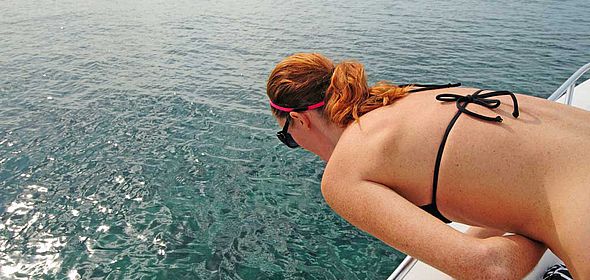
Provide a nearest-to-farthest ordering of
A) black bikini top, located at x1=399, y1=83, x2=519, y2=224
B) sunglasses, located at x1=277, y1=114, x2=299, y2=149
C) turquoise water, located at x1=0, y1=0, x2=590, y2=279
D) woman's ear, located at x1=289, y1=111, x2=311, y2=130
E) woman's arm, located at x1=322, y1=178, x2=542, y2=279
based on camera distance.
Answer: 1. woman's arm, located at x1=322, y1=178, x2=542, y2=279
2. black bikini top, located at x1=399, y1=83, x2=519, y2=224
3. woman's ear, located at x1=289, y1=111, x2=311, y2=130
4. sunglasses, located at x1=277, y1=114, x2=299, y2=149
5. turquoise water, located at x1=0, y1=0, x2=590, y2=279

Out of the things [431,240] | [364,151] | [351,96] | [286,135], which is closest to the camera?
[431,240]

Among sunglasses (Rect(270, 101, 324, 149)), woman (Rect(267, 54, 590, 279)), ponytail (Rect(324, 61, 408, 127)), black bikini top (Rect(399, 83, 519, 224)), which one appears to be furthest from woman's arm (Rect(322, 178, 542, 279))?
sunglasses (Rect(270, 101, 324, 149))

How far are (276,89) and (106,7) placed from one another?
2350 centimetres

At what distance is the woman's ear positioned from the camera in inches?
90.4

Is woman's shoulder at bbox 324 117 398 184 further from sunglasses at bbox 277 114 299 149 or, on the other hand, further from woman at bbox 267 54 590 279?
sunglasses at bbox 277 114 299 149

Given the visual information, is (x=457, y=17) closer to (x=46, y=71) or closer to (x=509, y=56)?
(x=509, y=56)

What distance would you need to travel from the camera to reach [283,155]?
7.04 metres

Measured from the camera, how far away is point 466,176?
1833 mm

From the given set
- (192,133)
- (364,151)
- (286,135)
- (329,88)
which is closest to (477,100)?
(364,151)

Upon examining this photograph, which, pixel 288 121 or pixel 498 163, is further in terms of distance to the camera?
pixel 288 121

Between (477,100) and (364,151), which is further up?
(477,100)

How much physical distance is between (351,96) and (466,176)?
65cm

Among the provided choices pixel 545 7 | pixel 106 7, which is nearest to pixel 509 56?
pixel 545 7

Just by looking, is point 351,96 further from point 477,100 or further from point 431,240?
point 431,240
